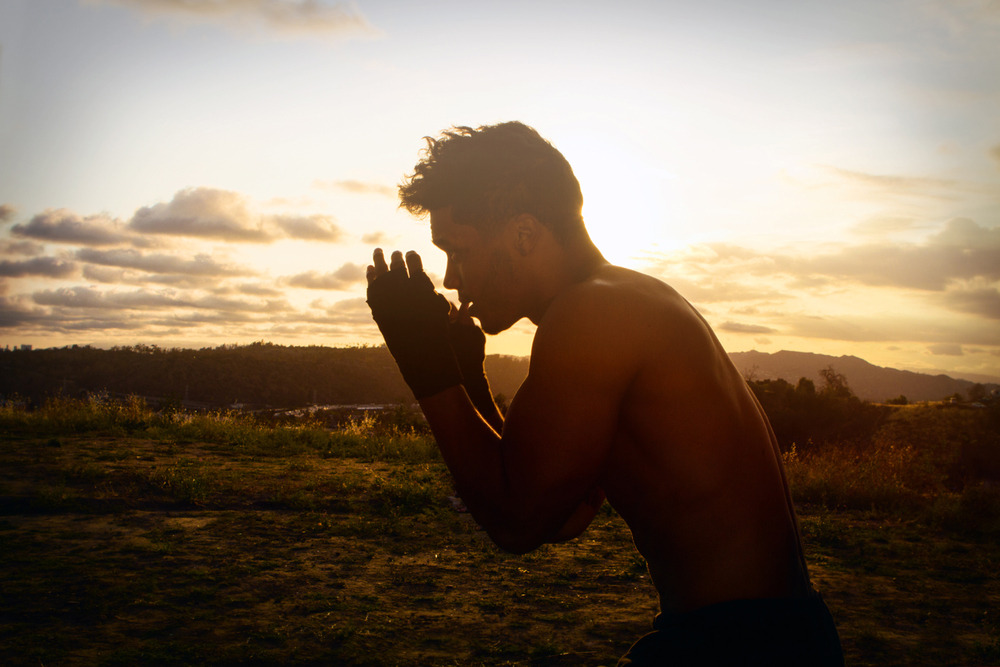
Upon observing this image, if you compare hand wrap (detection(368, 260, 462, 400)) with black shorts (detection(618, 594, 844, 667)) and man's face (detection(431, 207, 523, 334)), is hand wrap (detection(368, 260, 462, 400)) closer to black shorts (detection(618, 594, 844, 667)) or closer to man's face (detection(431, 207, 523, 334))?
man's face (detection(431, 207, 523, 334))

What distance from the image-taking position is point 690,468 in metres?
1.48

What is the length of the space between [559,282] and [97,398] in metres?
12.7

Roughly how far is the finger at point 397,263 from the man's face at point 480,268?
123 mm

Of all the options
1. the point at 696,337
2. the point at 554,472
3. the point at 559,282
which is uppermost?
the point at 559,282

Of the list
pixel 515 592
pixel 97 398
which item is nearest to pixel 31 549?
pixel 515 592

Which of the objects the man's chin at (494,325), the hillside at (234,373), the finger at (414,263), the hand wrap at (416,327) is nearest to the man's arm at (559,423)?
the hand wrap at (416,327)

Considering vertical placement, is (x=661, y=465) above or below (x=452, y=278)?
below

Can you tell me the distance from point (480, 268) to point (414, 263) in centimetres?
26

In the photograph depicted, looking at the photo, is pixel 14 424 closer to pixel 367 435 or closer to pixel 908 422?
pixel 367 435

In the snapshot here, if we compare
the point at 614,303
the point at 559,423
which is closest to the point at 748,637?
the point at 559,423

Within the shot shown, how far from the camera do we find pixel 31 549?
172 inches

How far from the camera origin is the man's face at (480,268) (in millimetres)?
1898

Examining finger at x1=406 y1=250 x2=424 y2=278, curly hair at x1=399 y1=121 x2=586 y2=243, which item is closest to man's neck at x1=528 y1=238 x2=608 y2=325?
curly hair at x1=399 y1=121 x2=586 y2=243

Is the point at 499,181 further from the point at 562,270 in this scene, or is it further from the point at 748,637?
the point at 748,637
